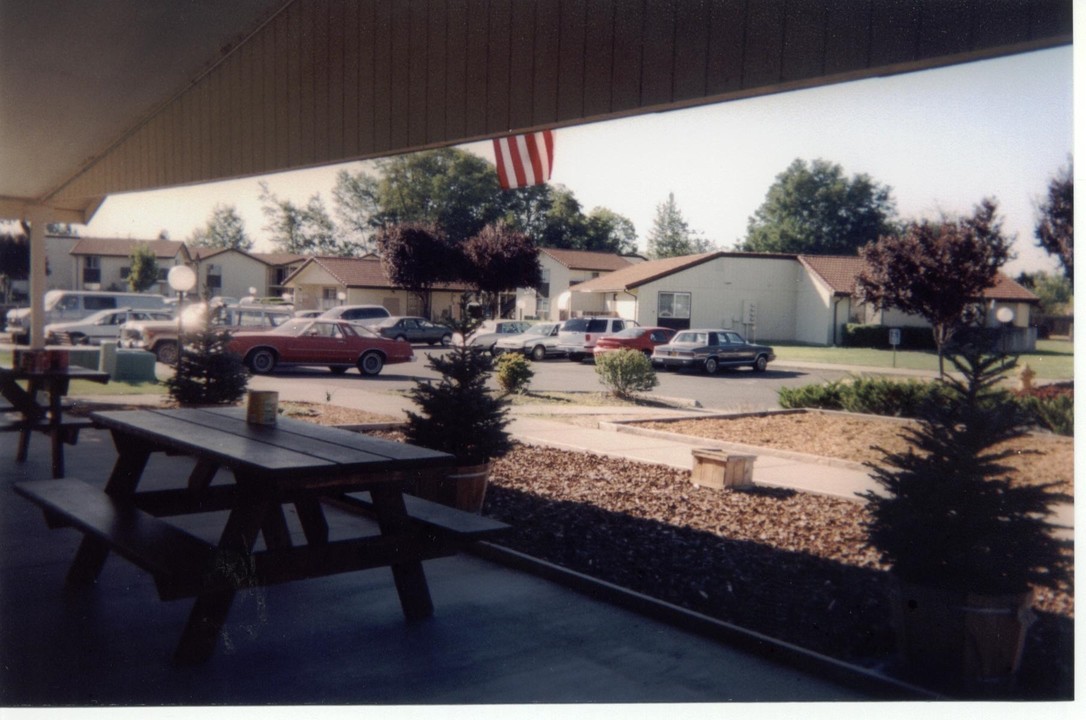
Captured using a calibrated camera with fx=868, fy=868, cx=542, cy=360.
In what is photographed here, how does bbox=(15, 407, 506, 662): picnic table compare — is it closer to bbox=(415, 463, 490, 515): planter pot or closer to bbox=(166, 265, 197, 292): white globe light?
bbox=(415, 463, 490, 515): planter pot

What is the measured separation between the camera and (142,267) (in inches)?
592

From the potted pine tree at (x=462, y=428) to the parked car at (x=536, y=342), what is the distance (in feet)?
39.1

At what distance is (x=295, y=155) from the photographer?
22.6 feet

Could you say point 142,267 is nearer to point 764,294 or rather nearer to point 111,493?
point 764,294

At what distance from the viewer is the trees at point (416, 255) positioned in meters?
8.38

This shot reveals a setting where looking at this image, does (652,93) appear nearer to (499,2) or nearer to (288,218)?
(499,2)

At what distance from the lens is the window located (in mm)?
9234

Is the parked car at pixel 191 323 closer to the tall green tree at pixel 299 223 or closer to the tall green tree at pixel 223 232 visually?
the tall green tree at pixel 223 232

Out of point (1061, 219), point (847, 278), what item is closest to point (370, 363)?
point (847, 278)

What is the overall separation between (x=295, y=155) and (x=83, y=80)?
1.84 metres

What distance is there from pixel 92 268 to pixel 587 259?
11499mm

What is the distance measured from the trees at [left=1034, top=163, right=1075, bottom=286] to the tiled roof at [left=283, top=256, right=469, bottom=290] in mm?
6272

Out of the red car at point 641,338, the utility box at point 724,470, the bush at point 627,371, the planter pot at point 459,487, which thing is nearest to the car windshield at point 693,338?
the red car at point 641,338

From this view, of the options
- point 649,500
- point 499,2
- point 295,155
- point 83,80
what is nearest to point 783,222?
point 649,500
